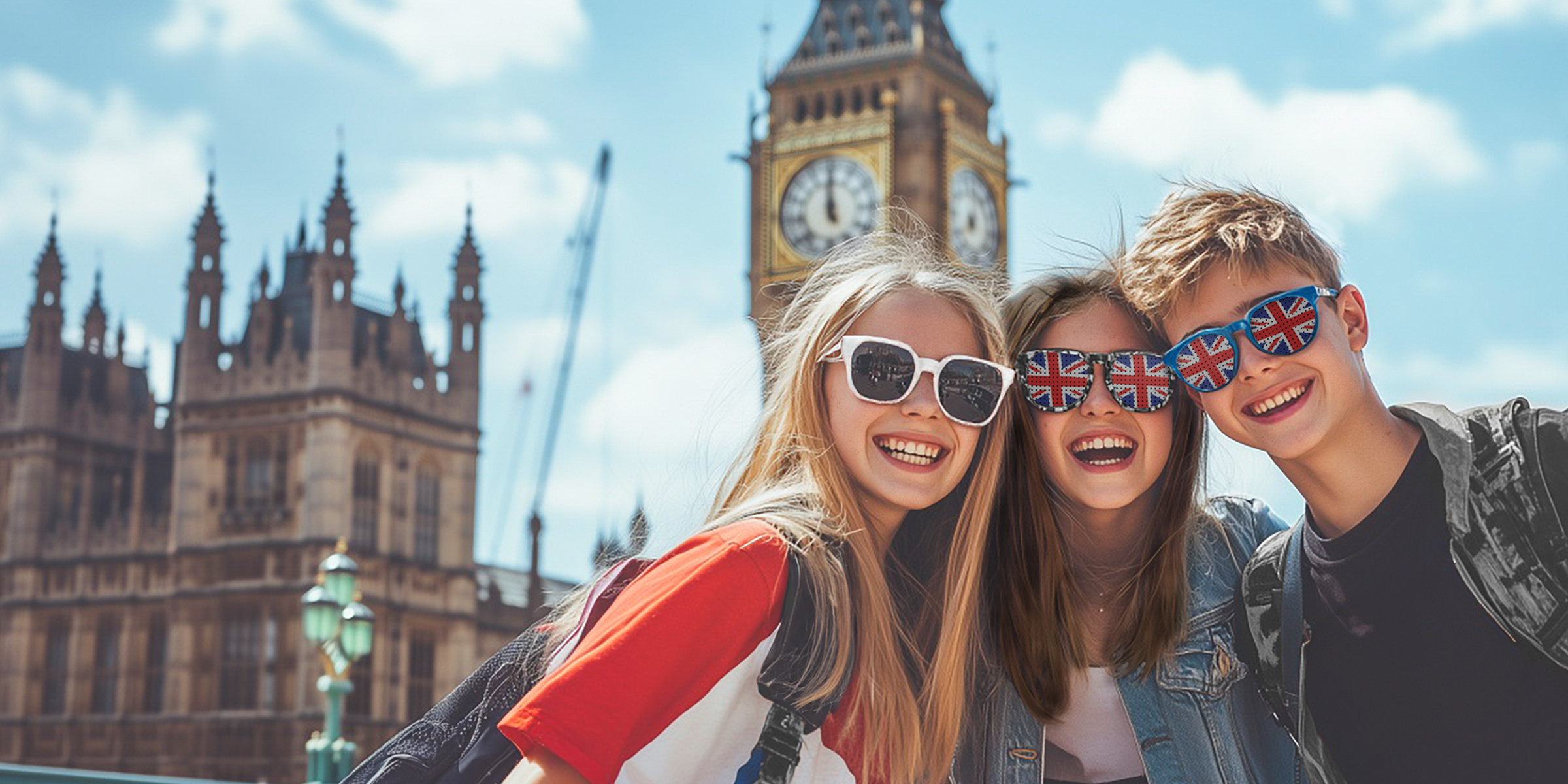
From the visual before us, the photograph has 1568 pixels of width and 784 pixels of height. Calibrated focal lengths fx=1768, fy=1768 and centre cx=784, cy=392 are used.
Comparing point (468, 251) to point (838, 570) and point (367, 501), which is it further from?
point (838, 570)

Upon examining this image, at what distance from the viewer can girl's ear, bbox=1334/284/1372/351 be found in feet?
11.9

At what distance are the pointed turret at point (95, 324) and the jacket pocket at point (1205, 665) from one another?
49.5 metres

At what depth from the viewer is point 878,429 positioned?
351cm

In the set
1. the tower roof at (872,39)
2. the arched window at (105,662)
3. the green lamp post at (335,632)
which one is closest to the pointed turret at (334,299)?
the arched window at (105,662)

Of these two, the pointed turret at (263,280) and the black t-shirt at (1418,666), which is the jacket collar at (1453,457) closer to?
the black t-shirt at (1418,666)

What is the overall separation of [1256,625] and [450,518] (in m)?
41.7

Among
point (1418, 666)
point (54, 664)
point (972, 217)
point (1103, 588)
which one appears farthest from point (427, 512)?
point (1418, 666)

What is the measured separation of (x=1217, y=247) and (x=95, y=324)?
50.5m

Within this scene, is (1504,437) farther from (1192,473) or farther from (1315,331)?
(1192,473)

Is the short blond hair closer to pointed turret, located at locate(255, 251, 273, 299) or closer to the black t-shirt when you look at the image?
the black t-shirt

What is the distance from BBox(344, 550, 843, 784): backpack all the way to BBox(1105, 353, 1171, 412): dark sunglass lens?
38.6 inches

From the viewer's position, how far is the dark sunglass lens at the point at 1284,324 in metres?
3.53

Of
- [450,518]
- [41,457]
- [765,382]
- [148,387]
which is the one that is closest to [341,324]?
[450,518]

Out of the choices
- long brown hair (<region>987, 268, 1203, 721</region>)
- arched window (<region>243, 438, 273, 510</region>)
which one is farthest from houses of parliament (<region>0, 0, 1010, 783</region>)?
long brown hair (<region>987, 268, 1203, 721</region>)
